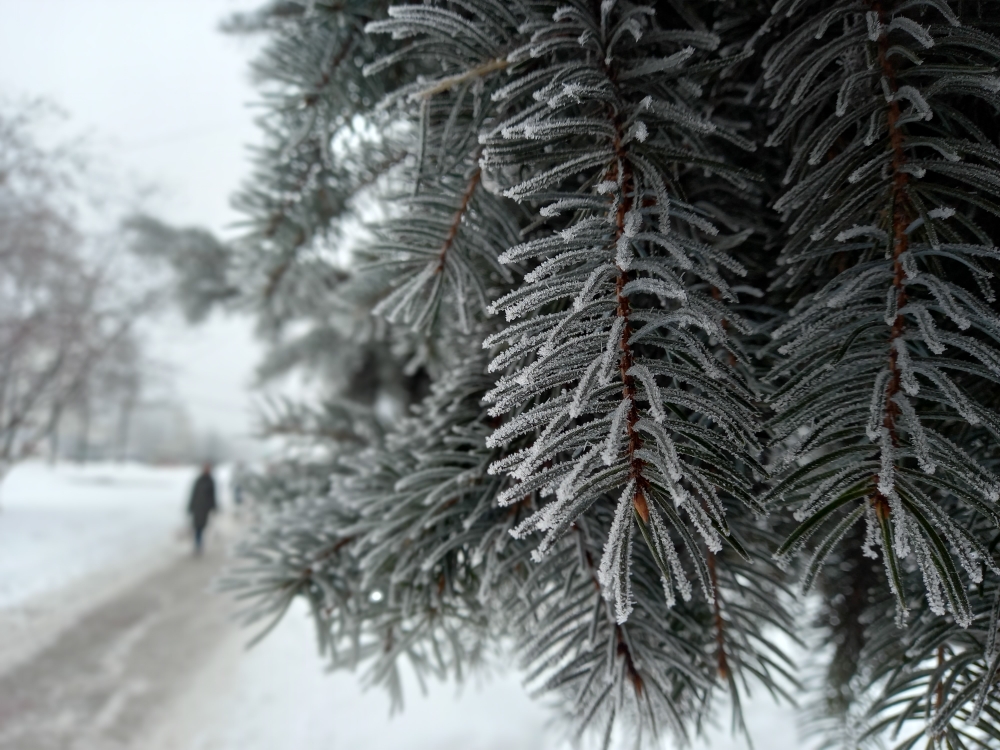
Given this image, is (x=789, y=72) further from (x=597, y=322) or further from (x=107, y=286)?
(x=107, y=286)

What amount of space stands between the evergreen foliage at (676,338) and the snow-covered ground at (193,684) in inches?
13.8

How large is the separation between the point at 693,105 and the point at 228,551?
3.19ft

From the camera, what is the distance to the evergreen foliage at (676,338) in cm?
44

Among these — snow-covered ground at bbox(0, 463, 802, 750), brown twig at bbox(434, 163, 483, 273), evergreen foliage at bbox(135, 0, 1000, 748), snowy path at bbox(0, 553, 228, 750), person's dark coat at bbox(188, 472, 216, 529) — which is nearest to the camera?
evergreen foliage at bbox(135, 0, 1000, 748)

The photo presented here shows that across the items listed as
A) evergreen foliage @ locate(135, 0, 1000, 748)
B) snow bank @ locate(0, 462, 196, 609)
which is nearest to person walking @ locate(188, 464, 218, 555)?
snow bank @ locate(0, 462, 196, 609)

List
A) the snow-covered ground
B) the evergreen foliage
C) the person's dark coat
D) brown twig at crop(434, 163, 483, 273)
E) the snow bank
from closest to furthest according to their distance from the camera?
the evergreen foliage, brown twig at crop(434, 163, 483, 273), the snow-covered ground, the snow bank, the person's dark coat

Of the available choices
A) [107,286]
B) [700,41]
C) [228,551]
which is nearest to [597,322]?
[700,41]

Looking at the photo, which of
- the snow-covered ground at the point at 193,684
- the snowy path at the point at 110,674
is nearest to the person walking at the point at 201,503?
the snow-covered ground at the point at 193,684

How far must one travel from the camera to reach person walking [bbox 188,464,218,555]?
707cm

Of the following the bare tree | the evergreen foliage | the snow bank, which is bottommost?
the snow bank

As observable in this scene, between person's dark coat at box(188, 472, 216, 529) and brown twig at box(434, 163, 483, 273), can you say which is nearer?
brown twig at box(434, 163, 483, 273)

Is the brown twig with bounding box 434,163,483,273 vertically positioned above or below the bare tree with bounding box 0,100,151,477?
below

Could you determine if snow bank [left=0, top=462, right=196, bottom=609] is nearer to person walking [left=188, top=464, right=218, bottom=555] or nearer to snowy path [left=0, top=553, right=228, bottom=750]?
person walking [left=188, top=464, right=218, bottom=555]

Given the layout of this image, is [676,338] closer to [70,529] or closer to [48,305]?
[48,305]
